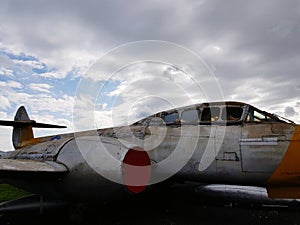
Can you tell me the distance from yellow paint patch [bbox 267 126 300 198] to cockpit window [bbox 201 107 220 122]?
1742 mm

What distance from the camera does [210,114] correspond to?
656 centimetres

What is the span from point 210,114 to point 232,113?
523mm

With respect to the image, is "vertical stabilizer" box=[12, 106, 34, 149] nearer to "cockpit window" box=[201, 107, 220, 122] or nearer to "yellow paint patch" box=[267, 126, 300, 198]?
"cockpit window" box=[201, 107, 220, 122]

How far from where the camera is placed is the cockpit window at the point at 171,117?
6988mm

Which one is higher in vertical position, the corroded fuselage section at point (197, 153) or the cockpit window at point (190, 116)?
the cockpit window at point (190, 116)

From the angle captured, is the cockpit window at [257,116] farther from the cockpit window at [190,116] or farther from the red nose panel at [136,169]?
the red nose panel at [136,169]

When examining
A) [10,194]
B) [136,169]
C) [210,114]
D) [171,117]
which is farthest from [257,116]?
[10,194]

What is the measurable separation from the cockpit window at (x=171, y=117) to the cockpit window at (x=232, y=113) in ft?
4.08

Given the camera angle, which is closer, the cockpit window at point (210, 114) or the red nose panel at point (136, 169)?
the red nose panel at point (136, 169)

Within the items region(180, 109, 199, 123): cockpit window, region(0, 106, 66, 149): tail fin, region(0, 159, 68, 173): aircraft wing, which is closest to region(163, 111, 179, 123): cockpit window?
region(180, 109, 199, 123): cockpit window

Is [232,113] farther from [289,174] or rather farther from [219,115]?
[289,174]

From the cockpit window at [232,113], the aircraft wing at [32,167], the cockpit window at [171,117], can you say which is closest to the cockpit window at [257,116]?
the cockpit window at [232,113]

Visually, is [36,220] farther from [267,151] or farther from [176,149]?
[267,151]

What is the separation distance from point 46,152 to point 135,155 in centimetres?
257
